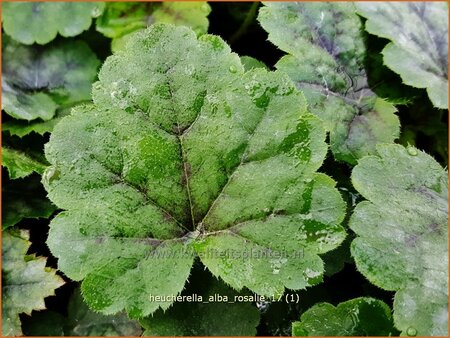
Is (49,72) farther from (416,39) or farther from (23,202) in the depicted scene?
(416,39)

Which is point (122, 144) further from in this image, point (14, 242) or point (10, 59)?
point (10, 59)

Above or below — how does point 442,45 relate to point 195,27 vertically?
above

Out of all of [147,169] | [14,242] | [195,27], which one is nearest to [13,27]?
[195,27]

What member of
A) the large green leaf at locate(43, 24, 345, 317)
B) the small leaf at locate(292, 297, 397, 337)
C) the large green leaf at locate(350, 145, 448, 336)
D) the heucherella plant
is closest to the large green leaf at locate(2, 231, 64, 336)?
the heucherella plant

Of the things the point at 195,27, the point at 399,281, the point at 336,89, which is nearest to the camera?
the point at 399,281

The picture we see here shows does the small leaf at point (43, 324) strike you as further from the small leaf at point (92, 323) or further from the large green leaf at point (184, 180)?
the large green leaf at point (184, 180)

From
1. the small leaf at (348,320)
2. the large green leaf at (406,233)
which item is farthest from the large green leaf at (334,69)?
the small leaf at (348,320)

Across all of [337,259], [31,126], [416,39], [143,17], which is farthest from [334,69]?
[31,126]
